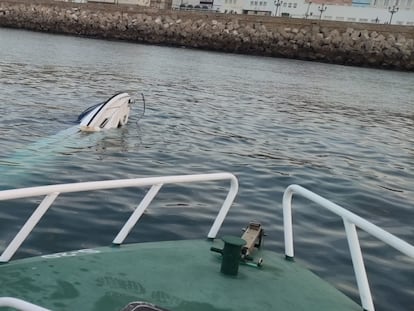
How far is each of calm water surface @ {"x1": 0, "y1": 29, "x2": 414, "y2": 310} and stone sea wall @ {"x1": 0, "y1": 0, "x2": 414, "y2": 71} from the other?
1462 inches

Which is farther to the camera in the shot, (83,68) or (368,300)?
(83,68)

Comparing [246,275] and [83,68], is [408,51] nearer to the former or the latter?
[83,68]

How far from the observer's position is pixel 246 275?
181 inches

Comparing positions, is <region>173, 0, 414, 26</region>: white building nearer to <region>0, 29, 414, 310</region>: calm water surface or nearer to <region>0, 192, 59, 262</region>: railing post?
<region>0, 29, 414, 310</region>: calm water surface

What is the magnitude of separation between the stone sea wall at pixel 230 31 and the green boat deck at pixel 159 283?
59.3 metres

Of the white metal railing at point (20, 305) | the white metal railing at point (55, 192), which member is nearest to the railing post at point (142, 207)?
A: the white metal railing at point (55, 192)

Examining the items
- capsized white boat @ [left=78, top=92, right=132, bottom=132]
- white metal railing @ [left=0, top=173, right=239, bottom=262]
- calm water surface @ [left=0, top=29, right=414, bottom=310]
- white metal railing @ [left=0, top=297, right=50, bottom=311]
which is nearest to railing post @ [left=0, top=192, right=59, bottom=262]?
white metal railing @ [left=0, top=173, right=239, bottom=262]

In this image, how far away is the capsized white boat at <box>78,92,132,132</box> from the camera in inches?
523

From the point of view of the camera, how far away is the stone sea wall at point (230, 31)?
60.2m

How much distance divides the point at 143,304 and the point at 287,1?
111 m

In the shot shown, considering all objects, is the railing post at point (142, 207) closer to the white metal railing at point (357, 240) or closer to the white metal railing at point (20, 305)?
the white metal railing at point (357, 240)

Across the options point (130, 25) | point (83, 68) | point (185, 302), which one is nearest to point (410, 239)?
point (185, 302)

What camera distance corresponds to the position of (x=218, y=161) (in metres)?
11.7

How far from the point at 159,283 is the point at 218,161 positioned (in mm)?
7589
